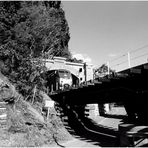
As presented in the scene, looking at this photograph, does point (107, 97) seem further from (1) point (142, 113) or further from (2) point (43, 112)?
(2) point (43, 112)

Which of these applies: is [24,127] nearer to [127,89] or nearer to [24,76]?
[24,76]

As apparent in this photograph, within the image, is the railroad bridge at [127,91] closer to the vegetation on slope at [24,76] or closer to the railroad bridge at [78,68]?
the vegetation on slope at [24,76]

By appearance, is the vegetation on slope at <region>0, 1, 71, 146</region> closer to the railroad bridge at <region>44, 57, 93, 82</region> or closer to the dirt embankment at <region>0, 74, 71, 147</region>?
the dirt embankment at <region>0, 74, 71, 147</region>

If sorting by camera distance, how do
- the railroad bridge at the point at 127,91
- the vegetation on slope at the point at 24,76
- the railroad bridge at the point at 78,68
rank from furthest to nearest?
1. the railroad bridge at the point at 78,68
2. the vegetation on slope at the point at 24,76
3. the railroad bridge at the point at 127,91

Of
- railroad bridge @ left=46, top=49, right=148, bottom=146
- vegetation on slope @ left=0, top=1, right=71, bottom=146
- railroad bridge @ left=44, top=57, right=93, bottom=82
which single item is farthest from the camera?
railroad bridge @ left=44, top=57, right=93, bottom=82

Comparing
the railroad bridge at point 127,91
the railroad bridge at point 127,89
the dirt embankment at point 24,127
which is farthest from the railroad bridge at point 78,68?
the dirt embankment at point 24,127

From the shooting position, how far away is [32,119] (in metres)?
12.6

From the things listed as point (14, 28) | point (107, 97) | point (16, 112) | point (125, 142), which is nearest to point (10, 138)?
point (16, 112)

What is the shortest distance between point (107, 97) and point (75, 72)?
16.8 meters

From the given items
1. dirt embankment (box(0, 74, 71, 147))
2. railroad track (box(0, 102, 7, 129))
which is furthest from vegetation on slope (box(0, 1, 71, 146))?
railroad track (box(0, 102, 7, 129))

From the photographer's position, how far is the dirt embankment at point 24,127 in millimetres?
10856

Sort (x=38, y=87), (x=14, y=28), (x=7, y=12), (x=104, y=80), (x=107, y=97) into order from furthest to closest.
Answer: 1. (x=7, y=12)
2. (x=14, y=28)
3. (x=38, y=87)
4. (x=107, y=97)
5. (x=104, y=80)

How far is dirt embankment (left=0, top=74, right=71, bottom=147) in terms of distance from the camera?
10856 millimetres

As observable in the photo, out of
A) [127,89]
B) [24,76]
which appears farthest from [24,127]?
[127,89]
